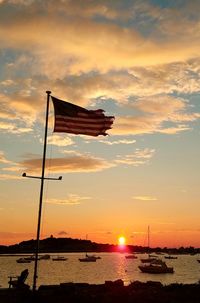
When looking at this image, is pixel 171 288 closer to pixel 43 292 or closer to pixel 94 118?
pixel 43 292

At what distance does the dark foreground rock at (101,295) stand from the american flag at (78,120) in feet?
26.2

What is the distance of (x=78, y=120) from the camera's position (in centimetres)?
2336

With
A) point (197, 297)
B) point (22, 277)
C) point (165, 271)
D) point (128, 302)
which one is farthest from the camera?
point (165, 271)

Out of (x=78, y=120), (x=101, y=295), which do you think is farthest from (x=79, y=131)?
(x=101, y=295)

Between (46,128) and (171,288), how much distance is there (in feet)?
37.8

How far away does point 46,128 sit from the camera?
23344 millimetres

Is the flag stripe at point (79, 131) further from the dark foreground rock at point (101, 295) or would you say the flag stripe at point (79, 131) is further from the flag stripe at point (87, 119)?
the dark foreground rock at point (101, 295)

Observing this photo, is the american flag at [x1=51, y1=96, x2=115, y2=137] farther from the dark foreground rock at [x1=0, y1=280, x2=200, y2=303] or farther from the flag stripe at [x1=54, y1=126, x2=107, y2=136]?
the dark foreground rock at [x1=0, y1=280, x2=200, y2=303]

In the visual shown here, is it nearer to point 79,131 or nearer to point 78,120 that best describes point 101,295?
point 79,131

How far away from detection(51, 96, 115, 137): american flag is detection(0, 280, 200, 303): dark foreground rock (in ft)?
26.2

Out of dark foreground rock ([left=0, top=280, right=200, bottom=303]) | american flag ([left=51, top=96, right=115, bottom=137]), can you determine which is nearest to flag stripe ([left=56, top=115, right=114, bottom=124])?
american flag ([left=51, top=96, right=115, bottom=137])

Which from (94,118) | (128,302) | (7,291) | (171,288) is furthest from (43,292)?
(94,118)

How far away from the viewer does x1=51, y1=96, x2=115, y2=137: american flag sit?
23.2 m

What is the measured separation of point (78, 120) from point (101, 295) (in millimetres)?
8744
